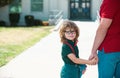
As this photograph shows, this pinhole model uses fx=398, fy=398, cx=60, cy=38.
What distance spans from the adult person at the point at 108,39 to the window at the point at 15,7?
34.9 meters

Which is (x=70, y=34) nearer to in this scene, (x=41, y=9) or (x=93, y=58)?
(x=93, y=58)

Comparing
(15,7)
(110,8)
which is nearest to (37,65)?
Result: (110,8)

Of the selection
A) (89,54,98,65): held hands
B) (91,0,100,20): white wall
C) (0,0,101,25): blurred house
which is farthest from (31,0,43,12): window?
(89,54,98,65): held hands

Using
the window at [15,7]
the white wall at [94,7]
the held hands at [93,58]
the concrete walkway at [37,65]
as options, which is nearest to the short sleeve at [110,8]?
the held hands at [93,58]

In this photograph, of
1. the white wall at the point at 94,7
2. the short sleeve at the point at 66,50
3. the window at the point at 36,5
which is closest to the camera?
the short sleeve at the point at 66,50

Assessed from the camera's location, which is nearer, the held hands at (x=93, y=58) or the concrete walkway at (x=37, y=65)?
the held hands at (x=93, y=58)

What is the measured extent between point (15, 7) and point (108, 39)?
35248mm

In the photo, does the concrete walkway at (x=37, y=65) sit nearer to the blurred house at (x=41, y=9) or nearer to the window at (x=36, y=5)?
the blurred house at (x=41, y=9)

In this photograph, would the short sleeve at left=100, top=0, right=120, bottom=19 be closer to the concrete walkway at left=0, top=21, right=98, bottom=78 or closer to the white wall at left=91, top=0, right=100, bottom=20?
the concrete walkway at left=0, top=21, right=98, bottom=78

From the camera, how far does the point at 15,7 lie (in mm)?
38719

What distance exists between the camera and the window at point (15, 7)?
126 ft

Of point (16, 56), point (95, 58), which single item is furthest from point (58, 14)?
point (95, 58)

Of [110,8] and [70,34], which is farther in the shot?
[70,34]

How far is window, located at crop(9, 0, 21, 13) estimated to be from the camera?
1516 inches
